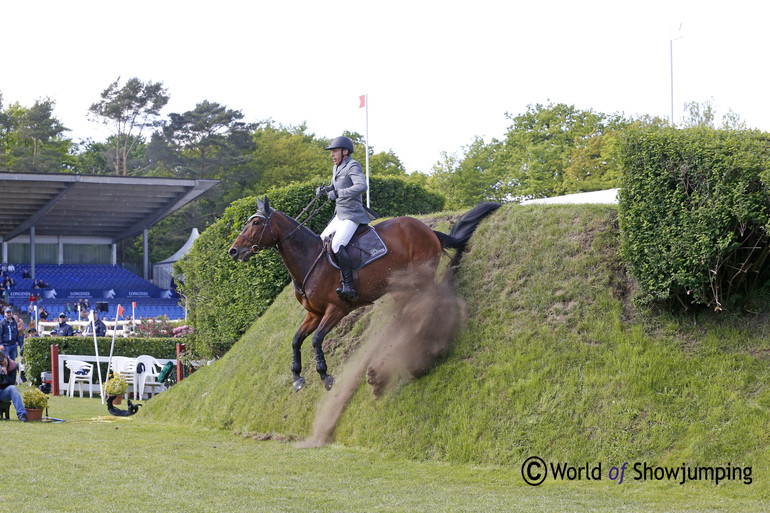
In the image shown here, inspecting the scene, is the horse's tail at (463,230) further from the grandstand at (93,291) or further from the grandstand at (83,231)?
the grandstand at (93,291)

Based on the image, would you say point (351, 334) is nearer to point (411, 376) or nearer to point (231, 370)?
point (411, 376)

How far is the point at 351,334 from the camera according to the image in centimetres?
1321

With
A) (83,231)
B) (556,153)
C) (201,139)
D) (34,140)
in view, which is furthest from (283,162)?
(556,153)

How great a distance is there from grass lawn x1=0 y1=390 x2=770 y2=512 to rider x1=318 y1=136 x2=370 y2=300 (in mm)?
2431

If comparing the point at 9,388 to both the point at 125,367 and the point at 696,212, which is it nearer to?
the point at 125,367

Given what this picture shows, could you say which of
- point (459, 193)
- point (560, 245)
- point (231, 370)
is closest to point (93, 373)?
point (231, 370)

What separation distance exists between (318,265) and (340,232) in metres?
0.56

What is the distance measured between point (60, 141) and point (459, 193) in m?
49.3

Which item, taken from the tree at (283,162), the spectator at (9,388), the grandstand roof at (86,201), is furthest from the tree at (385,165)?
the spectator at (9,388)

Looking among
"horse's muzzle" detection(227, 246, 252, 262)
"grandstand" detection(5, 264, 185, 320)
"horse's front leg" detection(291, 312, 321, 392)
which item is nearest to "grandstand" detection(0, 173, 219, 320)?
"grandstand" detection(5, 264, 185, 320)

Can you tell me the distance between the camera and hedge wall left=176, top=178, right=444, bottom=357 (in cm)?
1759

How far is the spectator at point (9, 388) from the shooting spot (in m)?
14.5

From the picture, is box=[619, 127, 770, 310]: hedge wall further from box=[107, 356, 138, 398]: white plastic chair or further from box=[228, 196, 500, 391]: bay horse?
box=[107, 356, 138, 398]: white plastic chair

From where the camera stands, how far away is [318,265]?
10836 millimetres
